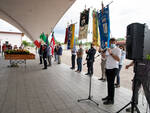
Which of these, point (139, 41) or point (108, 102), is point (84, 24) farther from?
point (108, 102)

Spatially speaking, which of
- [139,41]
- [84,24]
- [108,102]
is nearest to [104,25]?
[84,24]

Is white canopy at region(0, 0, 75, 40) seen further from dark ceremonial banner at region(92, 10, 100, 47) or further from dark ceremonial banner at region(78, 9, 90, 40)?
dark ceremonial banner at region(92, 10, 100, 47)

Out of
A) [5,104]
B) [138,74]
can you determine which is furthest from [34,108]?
[138,74]

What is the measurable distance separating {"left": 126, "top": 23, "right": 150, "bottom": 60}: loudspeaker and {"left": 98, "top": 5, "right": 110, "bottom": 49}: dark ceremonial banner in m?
1.05

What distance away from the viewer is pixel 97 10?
11.6ft

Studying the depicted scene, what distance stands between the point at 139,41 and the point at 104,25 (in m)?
1.31

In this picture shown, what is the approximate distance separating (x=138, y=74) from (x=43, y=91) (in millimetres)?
2835

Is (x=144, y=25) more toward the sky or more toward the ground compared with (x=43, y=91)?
more toward the sky

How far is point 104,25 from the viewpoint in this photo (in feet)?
10.7

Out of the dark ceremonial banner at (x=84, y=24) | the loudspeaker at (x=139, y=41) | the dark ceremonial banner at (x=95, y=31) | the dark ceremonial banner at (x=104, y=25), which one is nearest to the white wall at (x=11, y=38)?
the dark ceremonial banner at (x=84, y=24)

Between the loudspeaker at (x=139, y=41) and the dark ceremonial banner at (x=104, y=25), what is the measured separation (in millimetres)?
1050

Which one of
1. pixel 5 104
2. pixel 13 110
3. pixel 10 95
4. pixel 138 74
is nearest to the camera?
pixel 138 74

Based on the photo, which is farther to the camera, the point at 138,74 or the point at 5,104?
the point at 5,104

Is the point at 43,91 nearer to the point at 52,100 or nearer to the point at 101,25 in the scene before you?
the point at 52,100
